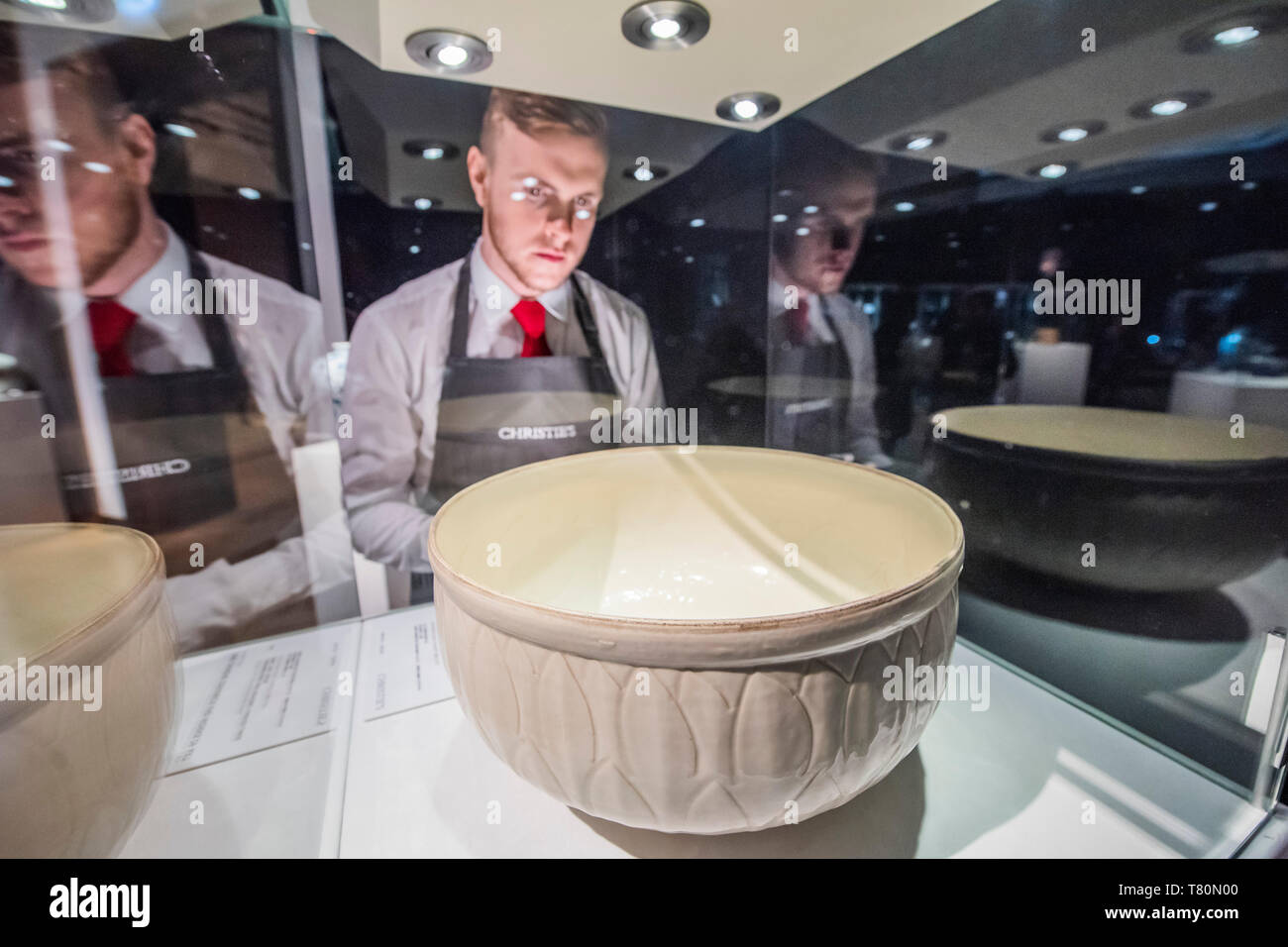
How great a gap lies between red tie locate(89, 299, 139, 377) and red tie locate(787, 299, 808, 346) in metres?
0.61

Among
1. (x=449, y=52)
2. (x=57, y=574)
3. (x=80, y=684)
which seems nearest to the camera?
(x=80, y=684)

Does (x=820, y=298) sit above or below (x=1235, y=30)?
below

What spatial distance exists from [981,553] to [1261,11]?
43 cm

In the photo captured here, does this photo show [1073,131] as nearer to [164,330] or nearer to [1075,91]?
[1075,91]

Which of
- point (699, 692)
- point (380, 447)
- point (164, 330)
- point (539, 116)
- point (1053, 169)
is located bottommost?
point (699, 692)

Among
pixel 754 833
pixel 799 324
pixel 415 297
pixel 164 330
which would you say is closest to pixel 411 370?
pixel 415 297

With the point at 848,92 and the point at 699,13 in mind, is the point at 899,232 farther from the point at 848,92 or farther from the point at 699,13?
the point at 699,13

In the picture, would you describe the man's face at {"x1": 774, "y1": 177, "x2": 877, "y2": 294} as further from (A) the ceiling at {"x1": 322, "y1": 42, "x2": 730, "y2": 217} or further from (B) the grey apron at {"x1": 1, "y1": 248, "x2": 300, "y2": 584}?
(B) the grey apron at {"x1": 1, "y1": 248, "x2": 300, "y2": 584}

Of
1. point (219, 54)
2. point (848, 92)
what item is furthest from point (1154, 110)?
point (219, 54)

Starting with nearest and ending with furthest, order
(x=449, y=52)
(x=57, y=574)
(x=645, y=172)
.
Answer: (x=57, y=574)
(x=449, y=52)
(x=645, y=172)

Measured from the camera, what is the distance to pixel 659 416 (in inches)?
29.5

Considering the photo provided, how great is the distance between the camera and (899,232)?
619 millimetres

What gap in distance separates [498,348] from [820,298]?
0.36 metres
